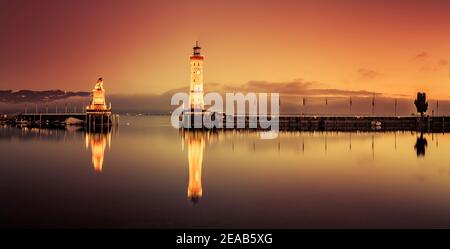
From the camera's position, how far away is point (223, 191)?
50.7 feet

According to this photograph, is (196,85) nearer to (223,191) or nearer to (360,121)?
(360,121)

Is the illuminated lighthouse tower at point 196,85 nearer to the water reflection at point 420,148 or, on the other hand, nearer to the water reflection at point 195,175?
the water reflection at point 420,148

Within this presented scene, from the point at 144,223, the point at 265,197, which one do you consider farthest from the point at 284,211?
the point at 144,223

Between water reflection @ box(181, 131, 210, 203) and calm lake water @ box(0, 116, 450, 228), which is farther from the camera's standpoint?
water reflection @ box(181, 131, 210, 203)

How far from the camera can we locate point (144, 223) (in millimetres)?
10711

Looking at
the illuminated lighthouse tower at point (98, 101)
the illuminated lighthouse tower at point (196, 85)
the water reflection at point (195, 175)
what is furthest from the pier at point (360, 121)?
the water reflection at point (195, 175)

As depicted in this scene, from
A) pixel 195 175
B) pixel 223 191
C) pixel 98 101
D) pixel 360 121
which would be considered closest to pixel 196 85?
pixel 98 101

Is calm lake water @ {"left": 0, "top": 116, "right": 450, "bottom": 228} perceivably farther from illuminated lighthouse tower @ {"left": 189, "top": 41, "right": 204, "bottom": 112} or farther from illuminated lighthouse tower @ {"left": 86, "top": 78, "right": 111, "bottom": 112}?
illuminated lighthouse tower @ {"left": 86, "top": 78, "right": 111, "bottom": 112}

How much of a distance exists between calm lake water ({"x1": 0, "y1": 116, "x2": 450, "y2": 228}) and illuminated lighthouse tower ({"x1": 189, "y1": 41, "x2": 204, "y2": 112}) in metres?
45.6

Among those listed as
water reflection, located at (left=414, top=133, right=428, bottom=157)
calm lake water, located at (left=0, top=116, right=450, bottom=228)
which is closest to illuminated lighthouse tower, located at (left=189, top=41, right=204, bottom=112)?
water reflection, located at (left=414, top=133, right=428, bottom=157)

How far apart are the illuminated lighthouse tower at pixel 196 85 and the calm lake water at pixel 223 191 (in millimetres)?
45648

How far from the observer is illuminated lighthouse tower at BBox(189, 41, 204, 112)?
72.4 metres
